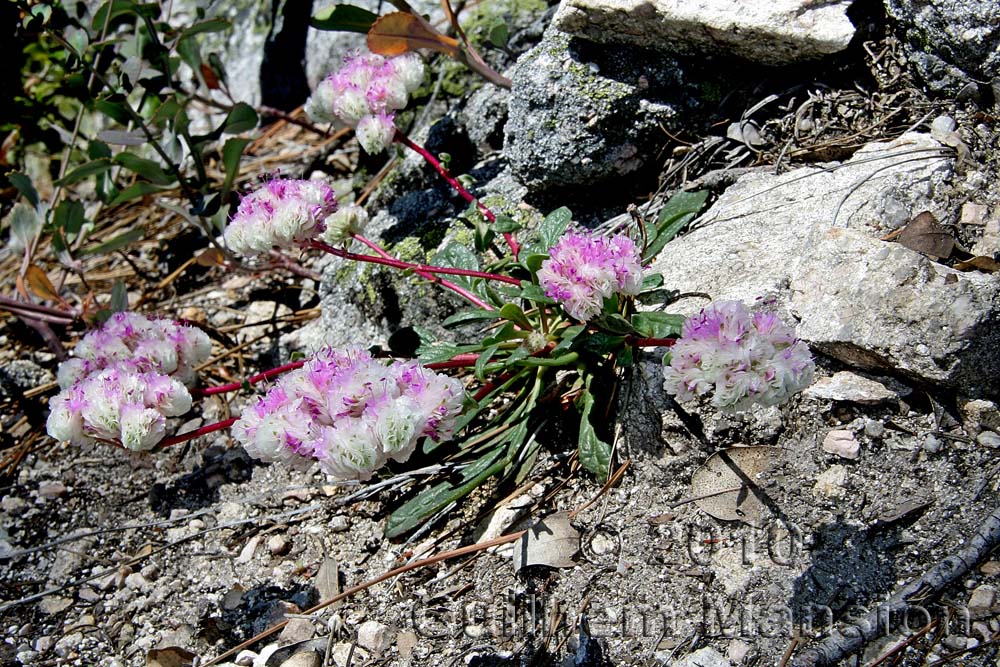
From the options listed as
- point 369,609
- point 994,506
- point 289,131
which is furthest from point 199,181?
point 994,506

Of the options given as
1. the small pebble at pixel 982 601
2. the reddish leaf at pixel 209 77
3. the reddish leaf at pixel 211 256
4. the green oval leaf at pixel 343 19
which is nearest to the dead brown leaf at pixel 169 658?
the reddish leaf at pixel 211 256

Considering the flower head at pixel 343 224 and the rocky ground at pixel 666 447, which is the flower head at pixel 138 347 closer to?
the rocky ground at pixel 666 447

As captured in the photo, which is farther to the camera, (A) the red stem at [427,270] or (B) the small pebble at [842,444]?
(A) the red stem at [427,270]

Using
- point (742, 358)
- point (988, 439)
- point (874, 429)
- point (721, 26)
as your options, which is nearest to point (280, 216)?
point (742, 358)

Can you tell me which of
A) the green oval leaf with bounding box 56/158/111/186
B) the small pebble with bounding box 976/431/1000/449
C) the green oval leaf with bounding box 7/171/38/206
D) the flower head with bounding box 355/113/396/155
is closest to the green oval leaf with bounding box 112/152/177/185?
the green oval leaf with bounding box 56/158/111/186

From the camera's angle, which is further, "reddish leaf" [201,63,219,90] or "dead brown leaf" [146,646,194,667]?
"reddish leaf" [201,63,219,90]

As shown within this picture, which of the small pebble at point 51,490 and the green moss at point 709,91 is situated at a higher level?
the green moss at point 709,91

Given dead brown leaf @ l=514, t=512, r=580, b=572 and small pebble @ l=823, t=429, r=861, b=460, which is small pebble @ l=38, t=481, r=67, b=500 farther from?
small pebble @ l=823, t=429, r=861, b=460
